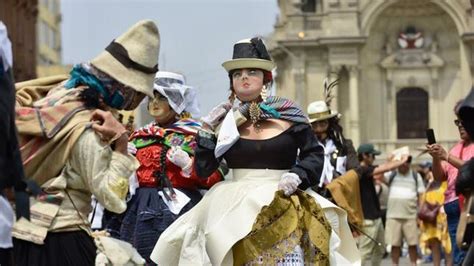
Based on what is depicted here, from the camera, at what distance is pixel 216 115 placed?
27.5ft

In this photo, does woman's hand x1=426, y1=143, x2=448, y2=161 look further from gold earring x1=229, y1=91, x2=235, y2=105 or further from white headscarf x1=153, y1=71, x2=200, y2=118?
gold earring x1=229, y1=91, x2=235, y2=105

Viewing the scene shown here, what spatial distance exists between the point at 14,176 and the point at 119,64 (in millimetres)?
1406

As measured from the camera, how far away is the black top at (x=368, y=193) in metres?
14.3

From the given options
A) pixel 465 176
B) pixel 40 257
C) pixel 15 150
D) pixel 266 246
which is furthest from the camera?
pixel 266 246

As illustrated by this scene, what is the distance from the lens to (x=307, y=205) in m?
8.02

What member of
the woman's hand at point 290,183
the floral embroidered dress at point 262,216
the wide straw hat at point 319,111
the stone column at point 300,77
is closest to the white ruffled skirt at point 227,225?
the floral embroidered dress at point 262,216

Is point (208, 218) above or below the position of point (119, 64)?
below

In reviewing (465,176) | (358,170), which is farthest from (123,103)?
(358,170)

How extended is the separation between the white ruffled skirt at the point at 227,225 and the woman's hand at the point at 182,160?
926 mm

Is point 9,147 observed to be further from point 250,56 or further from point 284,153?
point 250,56

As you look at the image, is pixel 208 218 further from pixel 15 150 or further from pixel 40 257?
pixel 15 150

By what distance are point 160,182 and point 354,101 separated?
4788cm

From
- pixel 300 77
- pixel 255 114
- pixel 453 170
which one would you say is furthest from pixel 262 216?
pixel 300 77

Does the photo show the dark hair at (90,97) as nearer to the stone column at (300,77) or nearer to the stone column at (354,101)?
the stone column at (354,101)
